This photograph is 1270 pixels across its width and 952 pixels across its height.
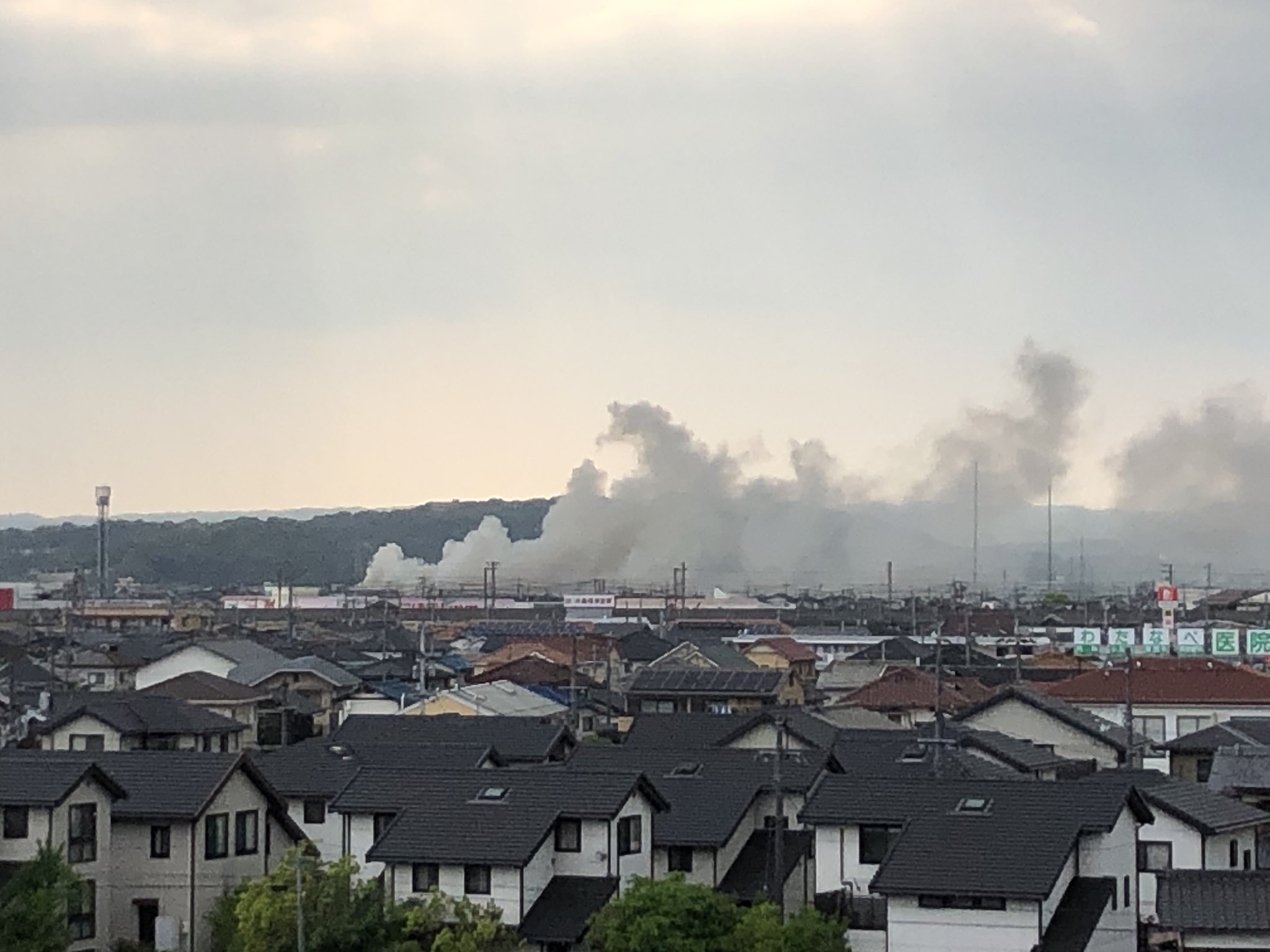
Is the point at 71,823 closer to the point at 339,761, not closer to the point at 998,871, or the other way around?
the point at 339,761

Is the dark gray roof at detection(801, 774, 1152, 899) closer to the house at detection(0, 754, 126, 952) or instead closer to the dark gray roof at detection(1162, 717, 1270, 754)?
the house at detection(0, 754, 126, 952)

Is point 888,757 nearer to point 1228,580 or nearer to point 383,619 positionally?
point 383,619

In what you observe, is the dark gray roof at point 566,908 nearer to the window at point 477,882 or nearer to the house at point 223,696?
the window at point 477,882

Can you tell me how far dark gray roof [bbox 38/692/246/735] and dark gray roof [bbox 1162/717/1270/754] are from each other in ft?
48.5

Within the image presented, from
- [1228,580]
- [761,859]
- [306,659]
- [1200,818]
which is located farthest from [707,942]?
[1228,580]

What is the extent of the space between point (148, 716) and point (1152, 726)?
63.3 feet

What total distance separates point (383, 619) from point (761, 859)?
231ft

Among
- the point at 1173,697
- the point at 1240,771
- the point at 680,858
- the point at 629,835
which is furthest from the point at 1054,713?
→ the point at 629,835

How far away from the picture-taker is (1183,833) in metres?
25.0

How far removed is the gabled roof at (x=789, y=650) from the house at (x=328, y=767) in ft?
113

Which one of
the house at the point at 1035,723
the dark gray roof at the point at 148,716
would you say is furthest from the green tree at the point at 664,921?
the house at the point at 1035,723

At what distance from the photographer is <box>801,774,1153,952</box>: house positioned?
20641mm

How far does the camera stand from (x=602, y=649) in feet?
219

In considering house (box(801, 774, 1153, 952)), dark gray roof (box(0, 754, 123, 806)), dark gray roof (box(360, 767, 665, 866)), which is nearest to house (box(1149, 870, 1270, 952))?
house (box(801, 774, 1153, 952))
